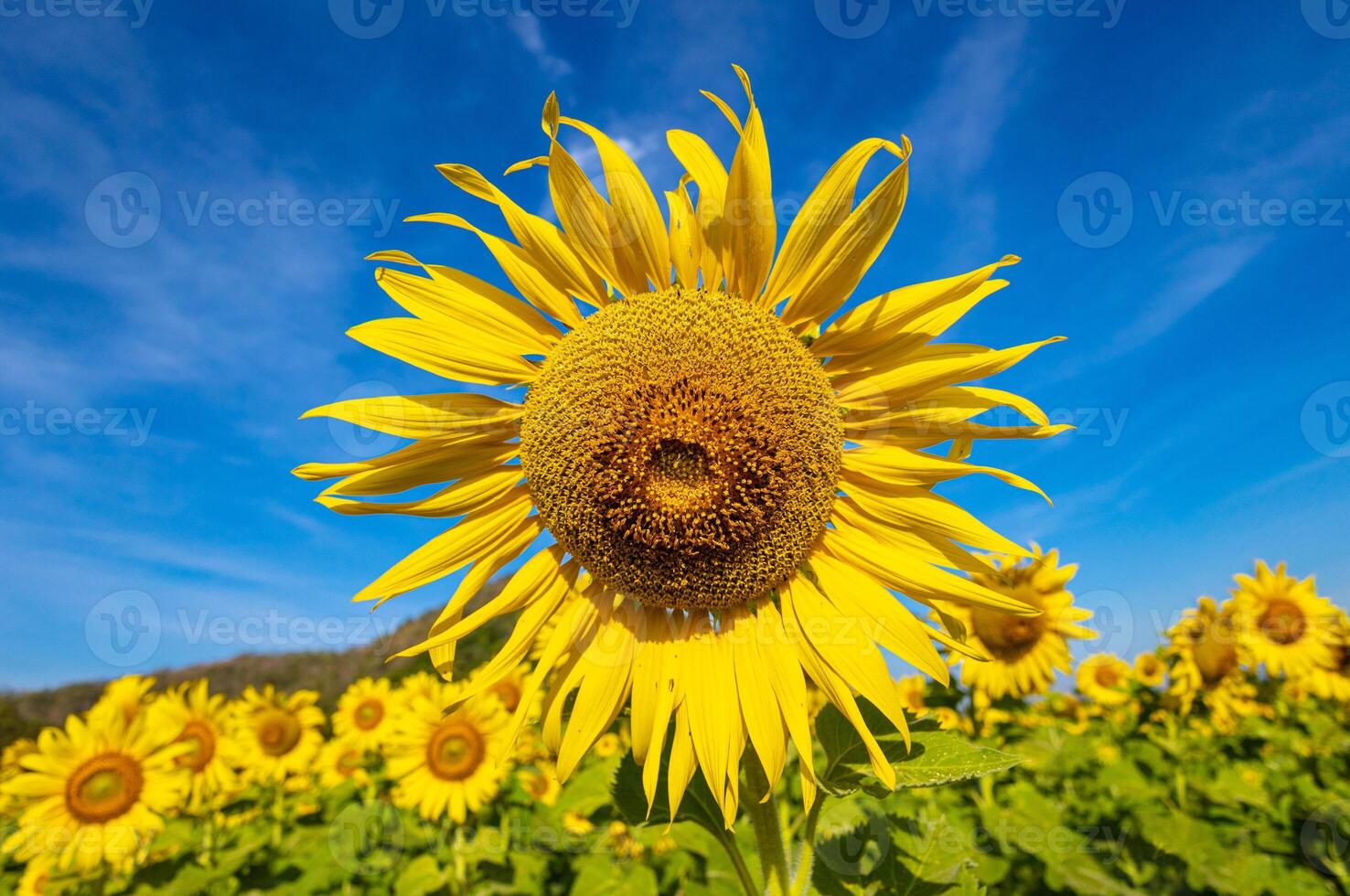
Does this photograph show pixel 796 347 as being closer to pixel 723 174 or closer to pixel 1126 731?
pixel 723 174

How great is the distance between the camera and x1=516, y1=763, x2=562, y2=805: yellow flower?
749cm

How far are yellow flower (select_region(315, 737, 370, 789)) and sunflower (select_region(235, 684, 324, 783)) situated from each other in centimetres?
19

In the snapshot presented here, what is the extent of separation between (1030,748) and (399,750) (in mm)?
6323

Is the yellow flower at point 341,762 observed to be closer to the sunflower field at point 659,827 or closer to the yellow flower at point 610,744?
the sunflower field at point 659,827

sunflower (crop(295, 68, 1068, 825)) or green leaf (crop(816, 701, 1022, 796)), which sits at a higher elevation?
sunflower (crop(295, 68, 1068, 825))

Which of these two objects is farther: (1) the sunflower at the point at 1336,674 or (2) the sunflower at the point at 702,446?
(1) the sunflower at the point at 1336,674

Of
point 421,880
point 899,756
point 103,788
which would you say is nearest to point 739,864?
point 899,756

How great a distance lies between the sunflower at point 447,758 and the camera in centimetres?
677

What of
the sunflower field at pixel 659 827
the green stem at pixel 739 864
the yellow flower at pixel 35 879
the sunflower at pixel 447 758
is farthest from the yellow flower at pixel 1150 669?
the yellow flower at pixel 35 879

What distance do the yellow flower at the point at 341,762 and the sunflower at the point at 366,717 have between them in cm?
6

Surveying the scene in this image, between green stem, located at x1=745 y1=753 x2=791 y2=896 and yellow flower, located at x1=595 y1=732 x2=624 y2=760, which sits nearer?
green stem, located at x1=745 y1=753 x2=791 y2=896

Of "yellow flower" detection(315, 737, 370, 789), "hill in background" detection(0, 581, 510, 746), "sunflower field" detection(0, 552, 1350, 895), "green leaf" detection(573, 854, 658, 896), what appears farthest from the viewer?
"hill in background" detection(0, 581, 510, 746)

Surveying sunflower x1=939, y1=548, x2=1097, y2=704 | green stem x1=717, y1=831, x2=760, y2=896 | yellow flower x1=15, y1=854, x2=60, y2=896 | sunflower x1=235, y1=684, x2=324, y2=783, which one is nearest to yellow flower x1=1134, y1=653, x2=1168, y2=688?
sunflower x1=939, y1=548, x2=1097, y2=704

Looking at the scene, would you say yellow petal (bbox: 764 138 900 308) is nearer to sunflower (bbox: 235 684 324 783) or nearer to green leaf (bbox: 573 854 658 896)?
A: green leaf (bbox: 573 854 658 896)
